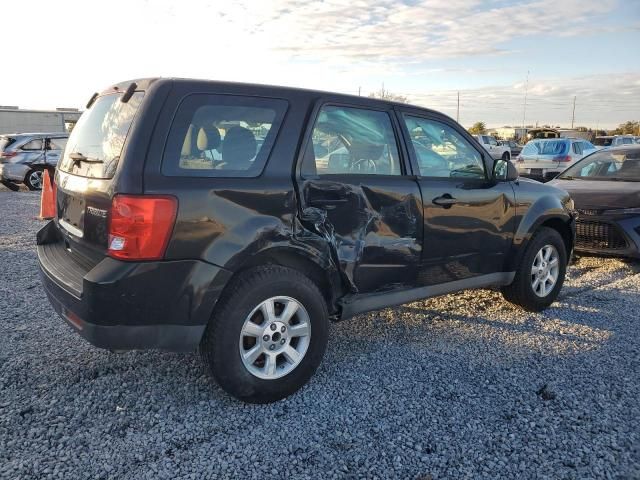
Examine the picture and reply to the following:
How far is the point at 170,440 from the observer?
280 cm

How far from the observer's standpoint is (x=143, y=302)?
9.06ft

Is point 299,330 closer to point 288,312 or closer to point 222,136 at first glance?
point 288,312

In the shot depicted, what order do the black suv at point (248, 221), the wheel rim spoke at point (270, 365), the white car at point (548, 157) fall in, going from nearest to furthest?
the black suv at point (248, 221) → the wheel rim spoke at point (270, 365) → the white car at point (548, 157)

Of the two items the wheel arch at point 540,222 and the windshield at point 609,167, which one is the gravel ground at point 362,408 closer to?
the wheel arch at point 540,222

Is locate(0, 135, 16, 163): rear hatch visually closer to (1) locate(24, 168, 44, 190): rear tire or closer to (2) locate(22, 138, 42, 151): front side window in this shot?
(2) locate(22, 138, 42, 151): front side window

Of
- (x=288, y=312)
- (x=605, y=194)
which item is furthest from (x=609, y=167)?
(x=288, y=312)

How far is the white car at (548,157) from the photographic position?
15602 mm

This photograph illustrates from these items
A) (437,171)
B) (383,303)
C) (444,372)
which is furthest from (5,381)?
(437,171)

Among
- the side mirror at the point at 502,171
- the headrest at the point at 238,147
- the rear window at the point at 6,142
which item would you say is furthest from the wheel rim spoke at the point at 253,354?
the rear window at the point at 6,142

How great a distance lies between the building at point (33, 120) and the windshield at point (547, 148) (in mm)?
38141

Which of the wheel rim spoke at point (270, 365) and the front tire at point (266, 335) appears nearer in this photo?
the front tire at point (266, 335)

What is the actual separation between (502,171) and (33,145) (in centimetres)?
1446

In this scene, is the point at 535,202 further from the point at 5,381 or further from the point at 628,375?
the point at 5,381

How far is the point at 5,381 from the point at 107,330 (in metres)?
1.15
